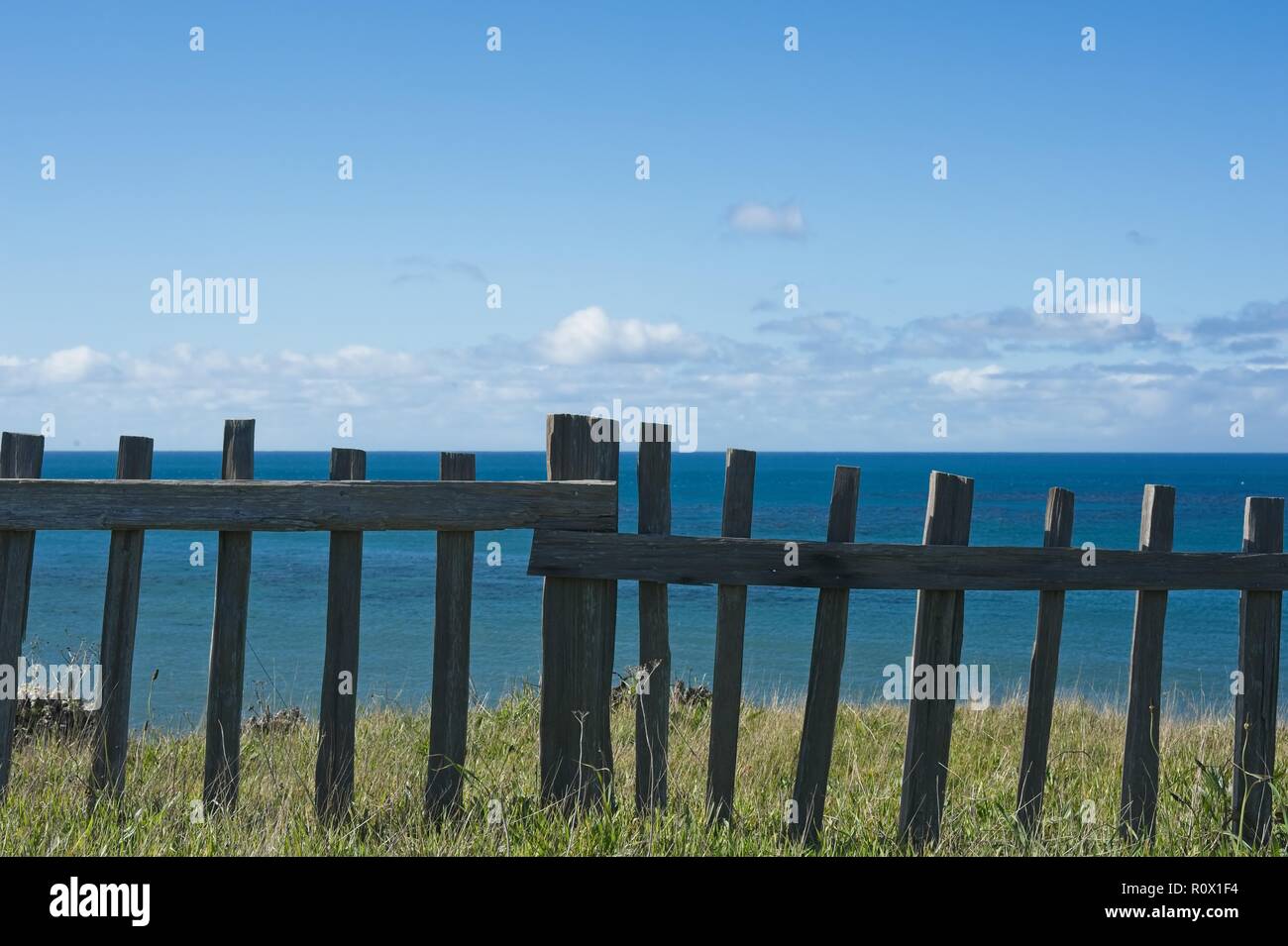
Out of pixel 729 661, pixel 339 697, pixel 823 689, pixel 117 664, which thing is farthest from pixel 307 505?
pixel 823 689

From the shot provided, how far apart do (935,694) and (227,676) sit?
11.1 feet

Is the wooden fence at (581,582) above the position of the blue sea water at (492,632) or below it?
above

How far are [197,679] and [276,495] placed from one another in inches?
Answer: 569

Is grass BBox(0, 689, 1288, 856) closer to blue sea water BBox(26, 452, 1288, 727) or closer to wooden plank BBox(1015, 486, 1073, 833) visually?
wooden plank BBox(1015, 486, 1073, 833)

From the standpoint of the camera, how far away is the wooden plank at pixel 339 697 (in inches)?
188

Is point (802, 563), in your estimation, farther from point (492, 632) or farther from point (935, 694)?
point (492, 632)

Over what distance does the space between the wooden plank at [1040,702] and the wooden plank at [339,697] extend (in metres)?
3.27

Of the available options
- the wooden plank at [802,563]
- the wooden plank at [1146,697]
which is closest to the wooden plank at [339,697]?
the wooden plank at [802,563]

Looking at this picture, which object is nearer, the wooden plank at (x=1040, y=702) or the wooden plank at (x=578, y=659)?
the wooden plank at (x=578, y=659)

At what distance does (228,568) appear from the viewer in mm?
4828

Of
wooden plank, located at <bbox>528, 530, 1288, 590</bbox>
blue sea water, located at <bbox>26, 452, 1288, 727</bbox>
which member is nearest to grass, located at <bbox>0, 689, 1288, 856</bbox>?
wooden plank, located at <bbox>528, 530, 1288, 590</bbox>

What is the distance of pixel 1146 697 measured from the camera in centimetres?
519

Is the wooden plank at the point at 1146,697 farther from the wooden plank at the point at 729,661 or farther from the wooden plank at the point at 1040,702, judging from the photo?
the wooden plank at the point at 729,661

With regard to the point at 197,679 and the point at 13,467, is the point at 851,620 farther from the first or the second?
the point at 13,467
